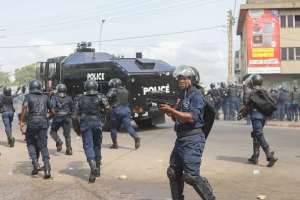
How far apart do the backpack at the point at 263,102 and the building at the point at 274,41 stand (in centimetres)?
3593

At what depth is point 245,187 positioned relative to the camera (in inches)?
336

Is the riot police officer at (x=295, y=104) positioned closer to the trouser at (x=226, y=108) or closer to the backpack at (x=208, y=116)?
the trouser at (x=226, y=108)

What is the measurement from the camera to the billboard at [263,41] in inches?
1826

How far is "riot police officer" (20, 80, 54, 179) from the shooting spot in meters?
9.51

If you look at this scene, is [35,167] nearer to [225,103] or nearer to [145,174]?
[145,174]

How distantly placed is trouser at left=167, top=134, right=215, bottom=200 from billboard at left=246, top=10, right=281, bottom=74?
133ft

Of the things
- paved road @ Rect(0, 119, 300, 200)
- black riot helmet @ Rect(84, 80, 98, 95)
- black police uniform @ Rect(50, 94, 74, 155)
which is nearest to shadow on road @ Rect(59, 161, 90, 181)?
paved road @ Rect(0, 119, 300, 200)

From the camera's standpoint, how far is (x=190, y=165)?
642cm

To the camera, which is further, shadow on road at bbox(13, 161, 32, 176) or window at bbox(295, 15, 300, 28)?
window at bbox(295, 15, 300, 28)

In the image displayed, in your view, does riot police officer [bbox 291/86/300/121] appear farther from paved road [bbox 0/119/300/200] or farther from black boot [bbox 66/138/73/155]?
black boot [bbox 66/138/73/155]

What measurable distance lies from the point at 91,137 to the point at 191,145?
10.7 feet

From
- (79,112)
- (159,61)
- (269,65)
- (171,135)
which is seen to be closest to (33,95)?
(79,112)

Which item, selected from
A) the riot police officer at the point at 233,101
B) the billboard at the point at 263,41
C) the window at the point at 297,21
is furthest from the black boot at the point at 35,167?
the window at the point at 297,21

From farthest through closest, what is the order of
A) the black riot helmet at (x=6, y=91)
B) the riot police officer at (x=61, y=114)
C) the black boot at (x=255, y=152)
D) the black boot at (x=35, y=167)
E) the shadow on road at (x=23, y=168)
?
the black riot helmet at (x=6, y=91) → the riot police officer at (x=61, y=114) → the black boot at (x=255, y=152) → the shadow on road at (x=23, y=168) → the black boot at (x=35, y=167)
